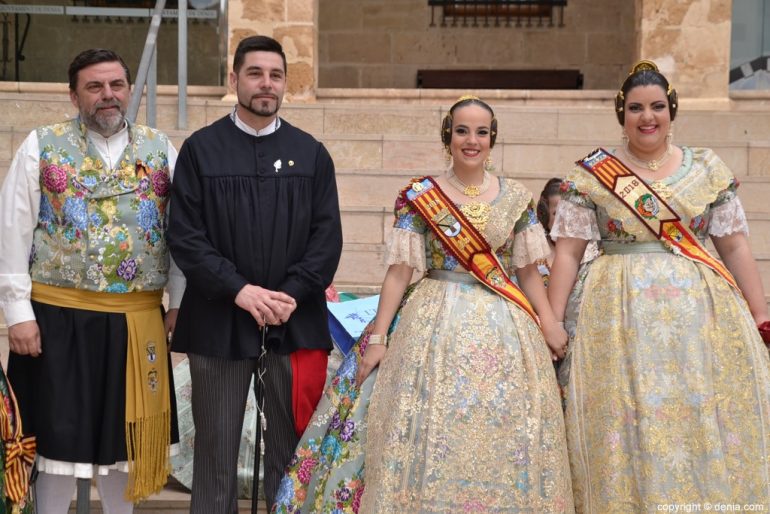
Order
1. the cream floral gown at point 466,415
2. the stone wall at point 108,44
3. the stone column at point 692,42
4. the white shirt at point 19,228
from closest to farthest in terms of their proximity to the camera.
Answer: the cream floral gown at point 466,415
the white shirt at point 19,228
the stone column at point 692,42
the stone wall at point 108,44

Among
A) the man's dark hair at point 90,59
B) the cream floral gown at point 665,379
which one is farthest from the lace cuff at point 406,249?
the man's dark hair at point 90,59

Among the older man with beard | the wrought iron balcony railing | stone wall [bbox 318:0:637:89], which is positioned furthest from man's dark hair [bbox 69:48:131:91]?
the wrought iron balcony railing

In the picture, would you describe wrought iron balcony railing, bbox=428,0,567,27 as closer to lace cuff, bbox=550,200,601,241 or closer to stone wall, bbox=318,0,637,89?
stone wall, bbox=318,0,637,89

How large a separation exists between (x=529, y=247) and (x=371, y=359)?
621 mm

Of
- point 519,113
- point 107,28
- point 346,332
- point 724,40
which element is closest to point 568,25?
point 724,40

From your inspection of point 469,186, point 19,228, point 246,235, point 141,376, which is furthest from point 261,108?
point 141,376

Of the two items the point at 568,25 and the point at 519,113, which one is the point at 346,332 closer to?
the point at 519,113

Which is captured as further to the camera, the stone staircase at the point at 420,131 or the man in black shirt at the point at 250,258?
the stone staircase at the point at 420,131

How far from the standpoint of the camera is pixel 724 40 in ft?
25.2

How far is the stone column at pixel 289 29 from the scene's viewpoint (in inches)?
306

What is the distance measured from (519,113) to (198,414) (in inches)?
167

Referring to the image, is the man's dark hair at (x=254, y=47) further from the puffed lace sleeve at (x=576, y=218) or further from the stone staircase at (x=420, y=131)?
the stone staircase at (x=420, y=131)

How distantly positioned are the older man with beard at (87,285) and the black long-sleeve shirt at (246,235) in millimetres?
156

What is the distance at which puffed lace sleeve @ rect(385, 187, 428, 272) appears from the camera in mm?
3533
